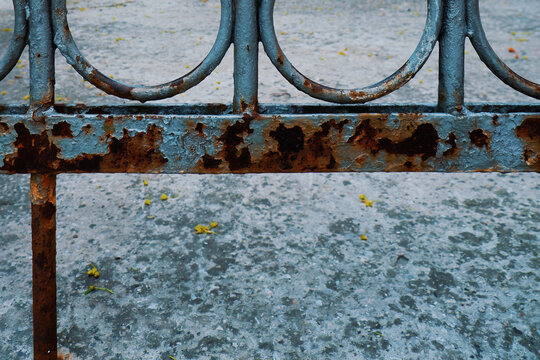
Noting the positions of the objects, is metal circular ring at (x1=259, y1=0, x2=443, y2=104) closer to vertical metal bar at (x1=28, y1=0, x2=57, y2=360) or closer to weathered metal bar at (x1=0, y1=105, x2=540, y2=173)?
weathered metal bar at (x1=0, y1=105, x2=540, y2=173)

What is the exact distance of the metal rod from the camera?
132 centimetres

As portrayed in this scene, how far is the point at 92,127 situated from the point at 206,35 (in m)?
5.17

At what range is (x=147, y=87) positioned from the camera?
1.26m

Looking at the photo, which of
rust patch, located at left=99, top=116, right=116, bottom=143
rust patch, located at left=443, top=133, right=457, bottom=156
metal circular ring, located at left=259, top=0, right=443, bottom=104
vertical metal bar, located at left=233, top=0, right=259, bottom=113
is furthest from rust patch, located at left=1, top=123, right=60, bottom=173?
rust patch, located at left=443, top=133, right=457, bottom=156

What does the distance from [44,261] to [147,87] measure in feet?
1.64

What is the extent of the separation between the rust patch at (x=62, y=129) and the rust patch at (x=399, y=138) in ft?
2.01

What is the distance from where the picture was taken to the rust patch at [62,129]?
124 centimetres

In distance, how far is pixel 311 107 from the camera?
1.38 metres

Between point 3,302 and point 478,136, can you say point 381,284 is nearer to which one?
point 478,136

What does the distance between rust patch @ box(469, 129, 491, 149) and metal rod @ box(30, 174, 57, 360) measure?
95 centimetres

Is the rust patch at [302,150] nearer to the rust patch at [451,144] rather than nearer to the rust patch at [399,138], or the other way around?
the rust patch at [399,138]

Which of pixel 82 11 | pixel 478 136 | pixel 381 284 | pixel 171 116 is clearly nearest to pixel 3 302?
pixel 171 116

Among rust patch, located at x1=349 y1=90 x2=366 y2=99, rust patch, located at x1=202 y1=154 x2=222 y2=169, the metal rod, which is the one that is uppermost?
rust patch, located at x1=349 y1=90 x2=366 y2=99

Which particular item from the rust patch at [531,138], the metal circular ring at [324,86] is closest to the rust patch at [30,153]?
the metal circular ring at [324,86]
